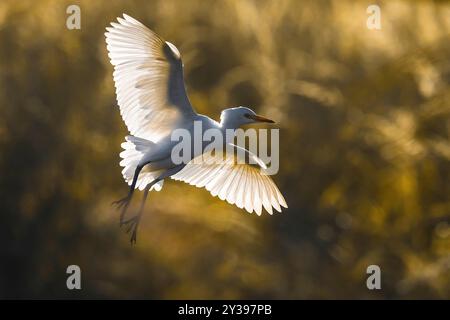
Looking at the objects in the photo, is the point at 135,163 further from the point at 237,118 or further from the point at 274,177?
the point at 274,177

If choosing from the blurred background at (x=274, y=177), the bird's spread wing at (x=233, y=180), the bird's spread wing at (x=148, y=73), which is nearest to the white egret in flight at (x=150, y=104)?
the bird's spread wing at (x=148, y=73)

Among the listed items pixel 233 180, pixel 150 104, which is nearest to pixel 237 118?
pixel 150 104

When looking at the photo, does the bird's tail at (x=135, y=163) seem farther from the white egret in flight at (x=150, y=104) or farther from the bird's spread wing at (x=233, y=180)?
the bird's spread wing at (x=233, y=180)

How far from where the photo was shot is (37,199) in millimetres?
3652

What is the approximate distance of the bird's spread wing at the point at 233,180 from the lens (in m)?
2.58

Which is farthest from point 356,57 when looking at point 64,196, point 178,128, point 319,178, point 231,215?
point 178,128

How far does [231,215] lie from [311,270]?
0.98 ft

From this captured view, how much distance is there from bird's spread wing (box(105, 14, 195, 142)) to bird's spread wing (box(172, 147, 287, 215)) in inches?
7.8

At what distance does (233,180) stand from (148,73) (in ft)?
1.28

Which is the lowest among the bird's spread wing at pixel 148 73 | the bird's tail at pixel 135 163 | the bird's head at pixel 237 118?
the bird's tail at pixel 135 163

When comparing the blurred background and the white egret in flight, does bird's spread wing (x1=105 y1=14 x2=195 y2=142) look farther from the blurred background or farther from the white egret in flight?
the blurred background

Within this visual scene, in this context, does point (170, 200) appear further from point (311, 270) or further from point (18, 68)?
point (18, 68)

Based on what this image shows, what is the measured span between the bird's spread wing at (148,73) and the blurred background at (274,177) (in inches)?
42.0

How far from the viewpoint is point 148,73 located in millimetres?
2373
